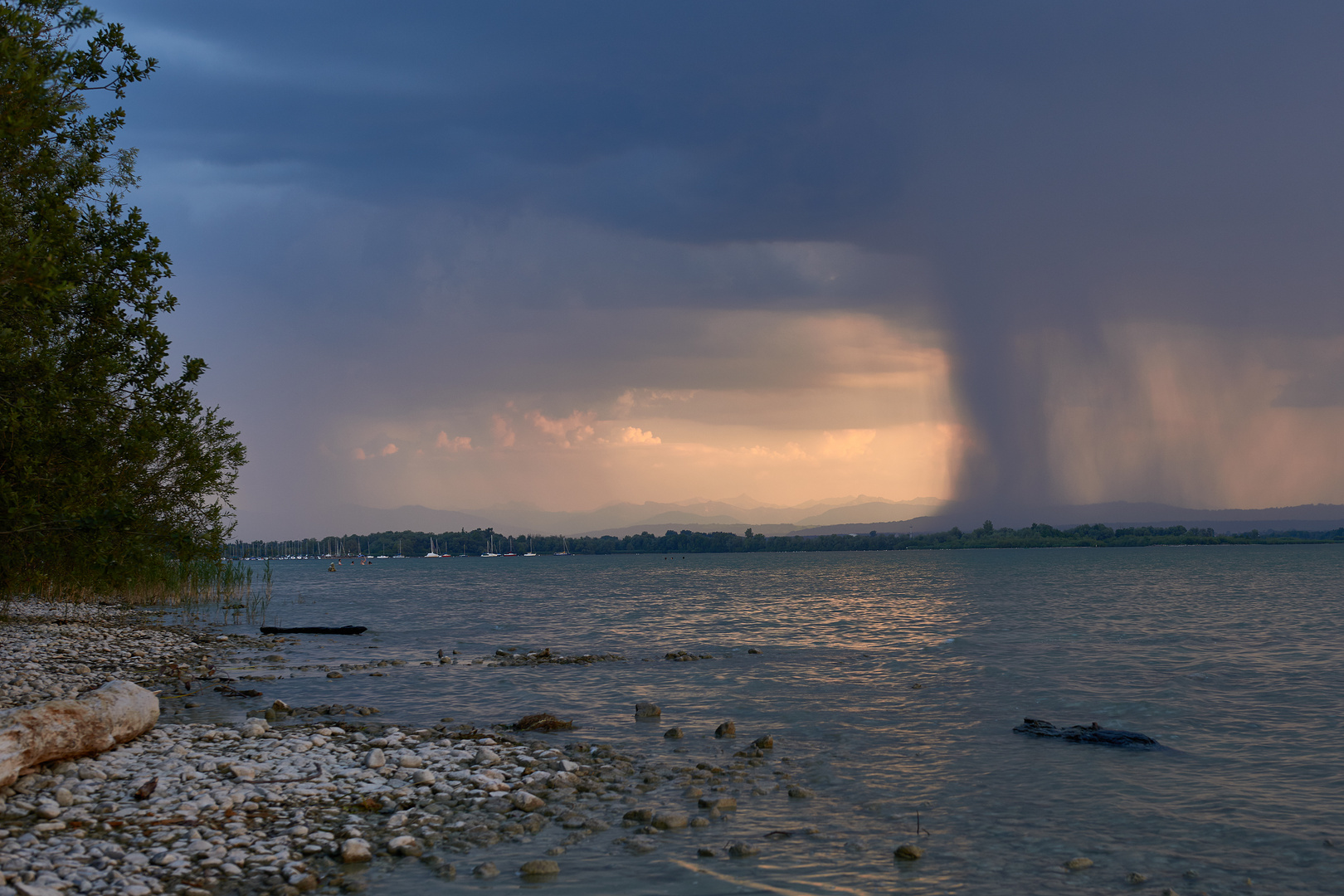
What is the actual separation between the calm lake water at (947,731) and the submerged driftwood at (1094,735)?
61cm

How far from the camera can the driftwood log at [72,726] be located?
41.7 ft

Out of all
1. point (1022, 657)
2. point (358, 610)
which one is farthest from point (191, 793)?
Answer: point (358, 610)

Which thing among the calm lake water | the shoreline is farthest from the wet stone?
the calm lake water

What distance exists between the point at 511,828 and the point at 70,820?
19.8 ft

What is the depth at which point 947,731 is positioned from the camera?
836 inches

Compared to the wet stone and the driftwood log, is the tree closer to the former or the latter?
the driftwood log

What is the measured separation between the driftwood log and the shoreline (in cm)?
23

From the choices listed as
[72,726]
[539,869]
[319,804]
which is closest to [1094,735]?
[539,869]

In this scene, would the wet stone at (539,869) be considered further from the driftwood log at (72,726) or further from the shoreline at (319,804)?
the driftwood log at (72,726)

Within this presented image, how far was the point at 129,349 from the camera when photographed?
71.7 ft

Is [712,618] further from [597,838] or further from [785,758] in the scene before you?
[597,838]

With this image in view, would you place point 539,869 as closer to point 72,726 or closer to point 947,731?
point 72,726

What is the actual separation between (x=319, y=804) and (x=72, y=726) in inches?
194

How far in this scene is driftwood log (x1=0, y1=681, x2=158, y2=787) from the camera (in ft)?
41.7
